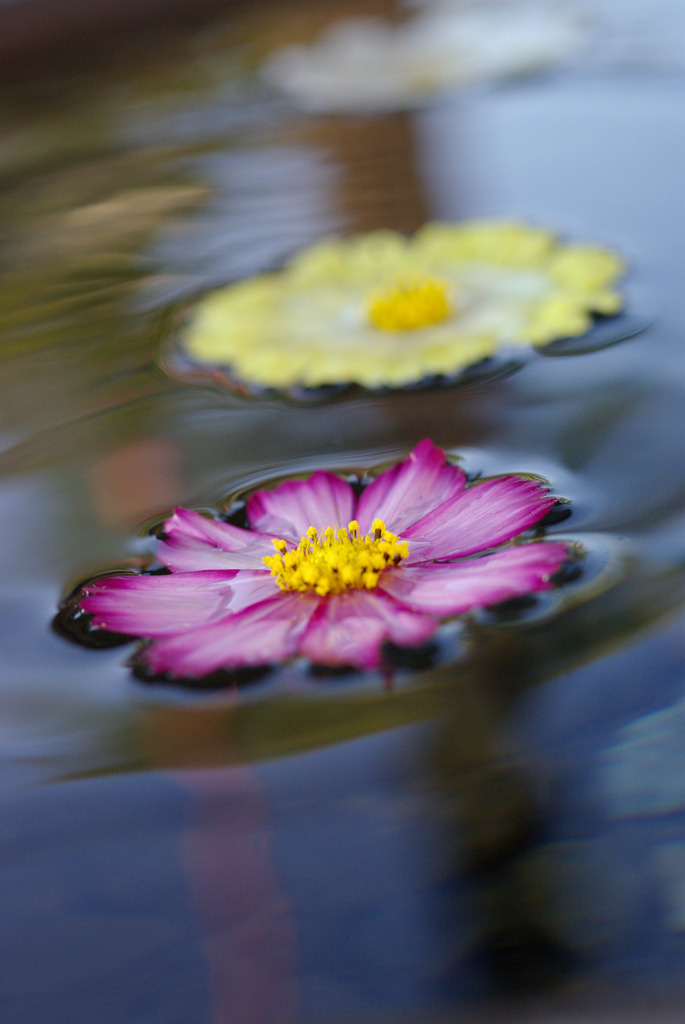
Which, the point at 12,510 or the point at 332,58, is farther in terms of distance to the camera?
the point at 332,58

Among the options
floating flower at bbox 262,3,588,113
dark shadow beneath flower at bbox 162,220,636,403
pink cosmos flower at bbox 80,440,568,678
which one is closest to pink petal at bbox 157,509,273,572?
pink cosmos flower at bbox 80,440,568,678

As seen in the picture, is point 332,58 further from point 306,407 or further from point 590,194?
point 306,407

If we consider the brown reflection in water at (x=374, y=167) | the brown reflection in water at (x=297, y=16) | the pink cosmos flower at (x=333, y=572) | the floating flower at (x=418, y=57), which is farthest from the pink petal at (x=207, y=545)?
the brown reflection in water at (x=297, y=16)

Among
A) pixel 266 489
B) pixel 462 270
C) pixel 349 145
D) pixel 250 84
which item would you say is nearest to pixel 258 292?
pixel 462 270

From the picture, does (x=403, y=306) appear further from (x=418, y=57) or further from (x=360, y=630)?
(x=418, y=57)

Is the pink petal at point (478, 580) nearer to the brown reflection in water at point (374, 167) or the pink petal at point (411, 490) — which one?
the pink petal at point (411, 490)

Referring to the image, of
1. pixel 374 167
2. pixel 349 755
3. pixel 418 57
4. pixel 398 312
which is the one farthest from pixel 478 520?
pixel 418 57
